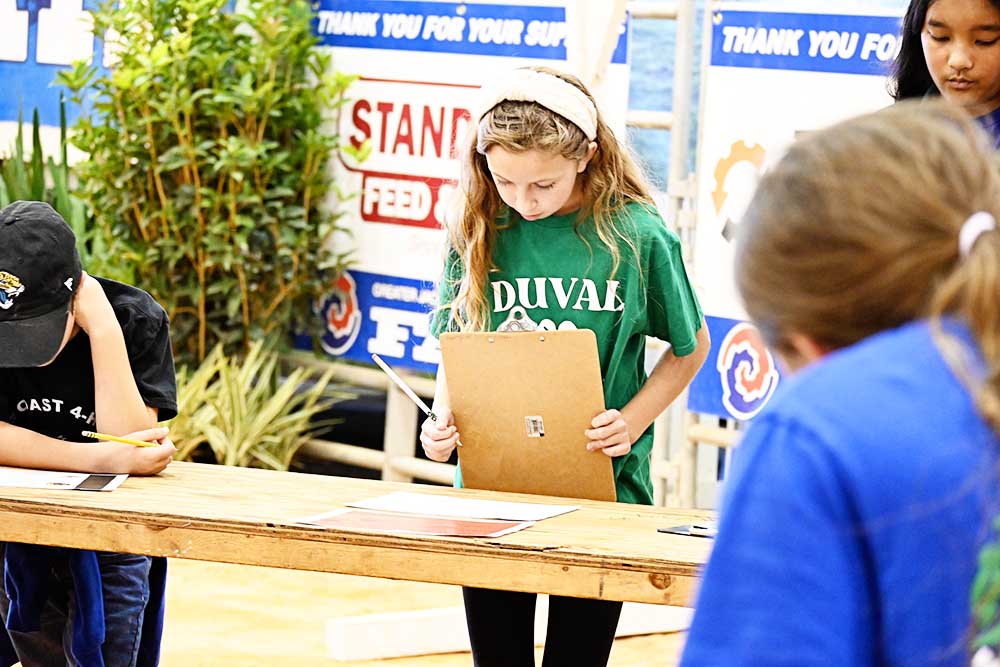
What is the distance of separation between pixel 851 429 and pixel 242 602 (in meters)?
3.63

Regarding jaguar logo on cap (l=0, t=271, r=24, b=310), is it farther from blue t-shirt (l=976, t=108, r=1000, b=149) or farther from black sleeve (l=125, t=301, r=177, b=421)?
blue t-shirt (l=976, t=108, r=1000, b=149)

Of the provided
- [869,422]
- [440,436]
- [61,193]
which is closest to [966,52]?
[440,436]

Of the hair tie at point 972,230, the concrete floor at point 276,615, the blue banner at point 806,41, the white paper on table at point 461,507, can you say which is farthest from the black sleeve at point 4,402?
the blue banner at point 806,41

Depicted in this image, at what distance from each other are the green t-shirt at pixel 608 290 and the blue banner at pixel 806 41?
1.70m

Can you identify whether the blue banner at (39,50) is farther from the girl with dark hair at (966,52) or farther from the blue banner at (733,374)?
the girl with dark hair at (966,52)

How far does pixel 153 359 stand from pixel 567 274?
766 mm

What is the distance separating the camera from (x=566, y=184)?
2.23 m

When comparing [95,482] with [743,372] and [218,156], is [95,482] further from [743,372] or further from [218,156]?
[218,156]

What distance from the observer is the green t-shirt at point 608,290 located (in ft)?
7.41

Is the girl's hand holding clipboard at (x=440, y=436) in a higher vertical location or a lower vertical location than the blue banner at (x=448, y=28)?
lower

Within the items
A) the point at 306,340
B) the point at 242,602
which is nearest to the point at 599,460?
the point at 242,602

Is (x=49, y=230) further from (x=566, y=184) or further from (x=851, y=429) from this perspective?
(x=851, y=429)

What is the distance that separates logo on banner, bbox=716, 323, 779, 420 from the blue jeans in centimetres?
209

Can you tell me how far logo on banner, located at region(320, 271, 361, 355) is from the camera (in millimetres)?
5129
